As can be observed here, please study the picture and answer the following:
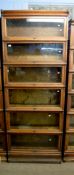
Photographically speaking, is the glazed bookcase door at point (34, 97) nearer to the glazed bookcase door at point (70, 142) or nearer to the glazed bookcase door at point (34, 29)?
the glazed bookcase door at point (70, 142)

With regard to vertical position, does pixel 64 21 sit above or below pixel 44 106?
above

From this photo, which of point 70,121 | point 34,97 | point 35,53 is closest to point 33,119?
point 34,97

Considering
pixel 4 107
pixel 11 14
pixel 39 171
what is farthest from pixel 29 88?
pixel 39 171

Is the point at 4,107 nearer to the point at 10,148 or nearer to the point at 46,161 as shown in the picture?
the point at 10,148

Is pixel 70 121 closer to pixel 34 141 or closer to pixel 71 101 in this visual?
pixel 71 101

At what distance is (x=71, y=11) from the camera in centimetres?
270

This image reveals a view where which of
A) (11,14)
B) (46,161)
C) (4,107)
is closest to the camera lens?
(11,14)

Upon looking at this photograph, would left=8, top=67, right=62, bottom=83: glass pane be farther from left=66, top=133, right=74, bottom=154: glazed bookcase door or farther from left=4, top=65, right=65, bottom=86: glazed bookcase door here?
left=66, top=133, right=74, bottom=154: glazed bookcase door

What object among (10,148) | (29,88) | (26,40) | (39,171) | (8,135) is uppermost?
(26,40)

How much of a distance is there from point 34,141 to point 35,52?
1141mm

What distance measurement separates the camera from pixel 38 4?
2.69 metres

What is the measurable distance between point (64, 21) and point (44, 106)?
38.4 inches

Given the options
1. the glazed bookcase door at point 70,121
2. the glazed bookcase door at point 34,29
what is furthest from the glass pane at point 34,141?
the glazed bookcase door at point 34,29

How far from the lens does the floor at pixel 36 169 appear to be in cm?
253
